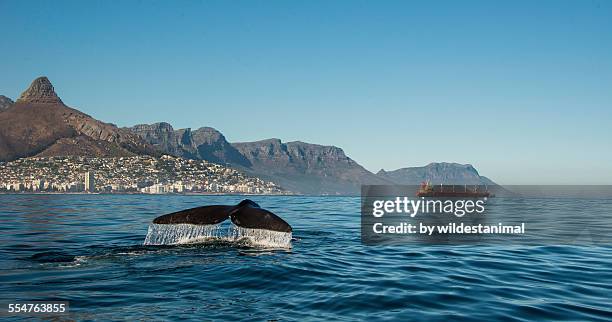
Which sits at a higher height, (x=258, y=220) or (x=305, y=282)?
(x=258, y=220)

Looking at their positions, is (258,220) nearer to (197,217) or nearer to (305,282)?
(197,217)

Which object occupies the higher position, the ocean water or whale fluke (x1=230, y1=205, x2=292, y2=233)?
whale fluke (x1=230, y1=205, x2=292, y2=233)

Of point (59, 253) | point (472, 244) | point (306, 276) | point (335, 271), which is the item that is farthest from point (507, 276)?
point (59, 253)

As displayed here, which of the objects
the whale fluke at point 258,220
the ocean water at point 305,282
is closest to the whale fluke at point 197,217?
the whale fluke at point 258,220

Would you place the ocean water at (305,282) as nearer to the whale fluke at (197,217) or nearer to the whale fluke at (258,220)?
the whale fluke at (258,220)

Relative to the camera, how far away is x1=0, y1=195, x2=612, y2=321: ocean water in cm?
852

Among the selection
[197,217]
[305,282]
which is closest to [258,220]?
[197,217]

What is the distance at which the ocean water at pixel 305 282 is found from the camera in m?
8.52

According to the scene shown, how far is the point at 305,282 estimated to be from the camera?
35.2ft

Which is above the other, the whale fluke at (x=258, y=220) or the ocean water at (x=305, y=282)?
the whale fluke at (x=258, y=220)

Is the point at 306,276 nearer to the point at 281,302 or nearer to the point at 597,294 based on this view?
the point at 281,302

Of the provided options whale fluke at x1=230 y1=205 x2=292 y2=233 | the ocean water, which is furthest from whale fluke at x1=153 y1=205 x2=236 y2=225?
the ocean water

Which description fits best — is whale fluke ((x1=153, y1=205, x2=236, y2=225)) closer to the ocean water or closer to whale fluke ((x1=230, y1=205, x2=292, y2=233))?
whale fluke ((x1=230, y1=205, x2=292, y2=233))

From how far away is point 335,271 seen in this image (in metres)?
12.3
